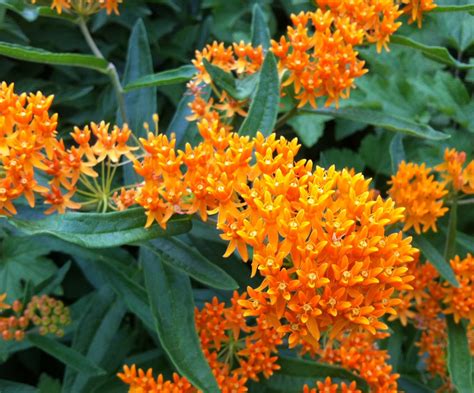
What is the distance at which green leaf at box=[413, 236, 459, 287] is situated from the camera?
2.30 m

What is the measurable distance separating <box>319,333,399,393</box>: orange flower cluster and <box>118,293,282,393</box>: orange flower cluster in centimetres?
23

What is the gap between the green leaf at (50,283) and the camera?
2528 millimetres

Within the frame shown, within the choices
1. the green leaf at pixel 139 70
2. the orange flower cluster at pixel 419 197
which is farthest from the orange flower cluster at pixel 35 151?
the orange flower cluster at pixel 419 197

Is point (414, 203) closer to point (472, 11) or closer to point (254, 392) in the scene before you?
point (472, 11)

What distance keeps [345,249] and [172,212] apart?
0.55 metres

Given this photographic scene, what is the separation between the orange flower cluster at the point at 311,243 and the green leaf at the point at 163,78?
647 millimetres

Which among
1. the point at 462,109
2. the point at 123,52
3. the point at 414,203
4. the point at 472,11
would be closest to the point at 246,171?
the point at 414,203

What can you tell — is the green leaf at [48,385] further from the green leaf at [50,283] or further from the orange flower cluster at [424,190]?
the orange flower cluster at [424,190]

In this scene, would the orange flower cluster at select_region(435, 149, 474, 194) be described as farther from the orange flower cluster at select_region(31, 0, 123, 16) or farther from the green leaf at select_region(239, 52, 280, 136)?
the orange flower cluster at select_region(31, 0, 123, 16)

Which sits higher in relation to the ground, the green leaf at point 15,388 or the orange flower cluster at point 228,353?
the orange flower cluster at point 228,353

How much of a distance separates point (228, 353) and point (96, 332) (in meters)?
0.55

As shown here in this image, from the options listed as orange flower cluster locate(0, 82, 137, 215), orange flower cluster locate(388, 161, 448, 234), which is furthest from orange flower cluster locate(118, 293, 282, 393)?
orange flower cluster locate(388, 161, 448, 234)

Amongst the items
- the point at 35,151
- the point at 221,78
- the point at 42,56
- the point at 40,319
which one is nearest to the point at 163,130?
the point at 221,78

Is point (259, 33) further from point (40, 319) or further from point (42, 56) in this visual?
point (40, 319)
